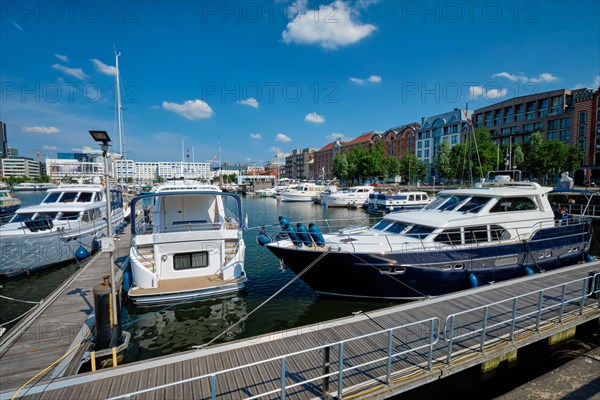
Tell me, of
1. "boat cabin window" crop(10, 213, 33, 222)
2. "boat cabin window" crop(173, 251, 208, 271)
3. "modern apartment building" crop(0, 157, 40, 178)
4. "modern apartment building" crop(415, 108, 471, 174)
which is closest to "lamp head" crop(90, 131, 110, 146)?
"boat cabin window" crop(173, 251, 208, 271)

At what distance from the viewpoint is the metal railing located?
666 centimetres

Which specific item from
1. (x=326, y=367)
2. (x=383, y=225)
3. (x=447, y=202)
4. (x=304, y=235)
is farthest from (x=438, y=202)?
(x=326, y=367)

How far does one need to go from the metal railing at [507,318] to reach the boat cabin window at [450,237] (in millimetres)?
2880

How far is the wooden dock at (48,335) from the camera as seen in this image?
6.16 meters

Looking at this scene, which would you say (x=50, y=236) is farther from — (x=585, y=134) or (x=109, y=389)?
(x=585, y=134)

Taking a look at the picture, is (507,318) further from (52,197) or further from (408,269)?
(52,197)

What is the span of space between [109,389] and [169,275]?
A: 6.89 meters

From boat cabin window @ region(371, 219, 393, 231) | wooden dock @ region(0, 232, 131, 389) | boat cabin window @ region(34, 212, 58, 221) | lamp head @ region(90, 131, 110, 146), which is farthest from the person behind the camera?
boat cabin window @ region(34, 212, 58, 221)

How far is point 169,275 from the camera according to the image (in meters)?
11.7

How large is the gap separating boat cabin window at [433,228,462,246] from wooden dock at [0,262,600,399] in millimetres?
3123

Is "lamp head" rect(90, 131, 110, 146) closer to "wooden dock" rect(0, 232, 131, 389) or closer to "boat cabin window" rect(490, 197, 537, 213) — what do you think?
"wooden dock" rect(0, 232, 131, 389)

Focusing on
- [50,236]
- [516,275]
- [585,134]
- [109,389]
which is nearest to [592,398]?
[516,275]

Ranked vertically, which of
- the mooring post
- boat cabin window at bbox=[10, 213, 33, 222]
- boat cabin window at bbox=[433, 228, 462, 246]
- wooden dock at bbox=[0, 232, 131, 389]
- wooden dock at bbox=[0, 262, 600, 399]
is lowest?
wooden dock at bbox=[0, 232, 131, 389]

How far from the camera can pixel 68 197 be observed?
20.2 meters
